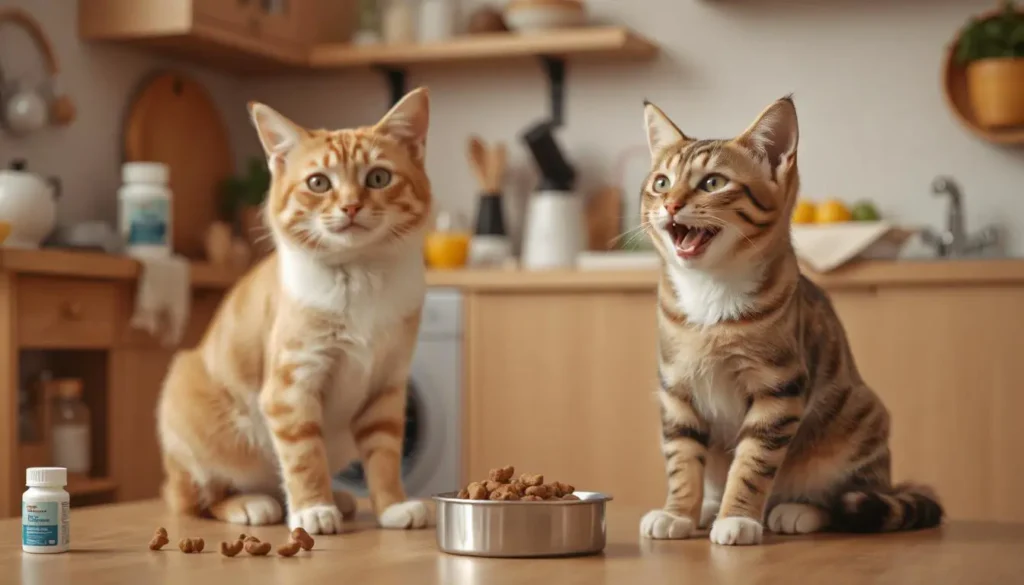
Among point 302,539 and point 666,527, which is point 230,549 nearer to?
point 302,539

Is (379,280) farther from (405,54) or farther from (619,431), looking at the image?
(405,54)

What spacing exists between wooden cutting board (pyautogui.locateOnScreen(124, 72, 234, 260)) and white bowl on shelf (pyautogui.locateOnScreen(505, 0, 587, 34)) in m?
1.15

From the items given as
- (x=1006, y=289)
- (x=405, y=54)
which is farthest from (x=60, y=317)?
(x=1006, y=289)

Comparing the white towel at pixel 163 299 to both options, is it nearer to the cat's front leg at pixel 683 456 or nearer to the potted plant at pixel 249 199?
the potted plant at pixel 249 199

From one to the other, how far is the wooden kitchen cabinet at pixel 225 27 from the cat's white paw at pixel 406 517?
95.1 inches

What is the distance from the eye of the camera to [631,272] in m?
3.57

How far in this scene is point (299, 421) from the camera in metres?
1.80

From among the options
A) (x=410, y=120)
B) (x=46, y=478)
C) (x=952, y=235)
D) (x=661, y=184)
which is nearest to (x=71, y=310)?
(x=410, y=120)

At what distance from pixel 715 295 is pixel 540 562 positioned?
44cm

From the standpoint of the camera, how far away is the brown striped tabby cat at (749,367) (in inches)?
62.4

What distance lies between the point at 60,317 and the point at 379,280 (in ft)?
5.76

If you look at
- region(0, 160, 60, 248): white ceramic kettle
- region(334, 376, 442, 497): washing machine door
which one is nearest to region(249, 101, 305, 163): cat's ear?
region(0, 160, 60, 248): white ceramic kettle

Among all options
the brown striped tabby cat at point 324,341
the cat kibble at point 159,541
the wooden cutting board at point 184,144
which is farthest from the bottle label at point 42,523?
the wooden cutting board at point 184,144

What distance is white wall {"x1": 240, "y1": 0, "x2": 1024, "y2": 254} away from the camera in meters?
3.90
